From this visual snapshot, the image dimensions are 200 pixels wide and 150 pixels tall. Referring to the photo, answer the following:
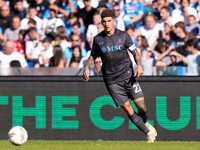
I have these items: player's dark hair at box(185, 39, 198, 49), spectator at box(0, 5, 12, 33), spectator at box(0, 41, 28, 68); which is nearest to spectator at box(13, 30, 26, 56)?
spectator at box(0, 5, 12, 33)

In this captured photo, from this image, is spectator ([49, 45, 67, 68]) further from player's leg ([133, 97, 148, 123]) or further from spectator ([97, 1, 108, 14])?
player's leg ([133, 97, 148, 123])

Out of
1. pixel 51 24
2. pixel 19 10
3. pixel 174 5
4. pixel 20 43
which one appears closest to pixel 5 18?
pixel 19 10

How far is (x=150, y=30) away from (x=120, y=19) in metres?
0.95

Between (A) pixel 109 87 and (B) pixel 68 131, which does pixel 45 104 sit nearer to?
(B) pixel 68 131

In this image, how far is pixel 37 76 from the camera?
10.2 meters

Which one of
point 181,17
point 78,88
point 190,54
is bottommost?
point 78,88

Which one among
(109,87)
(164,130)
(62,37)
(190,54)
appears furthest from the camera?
(62,37)

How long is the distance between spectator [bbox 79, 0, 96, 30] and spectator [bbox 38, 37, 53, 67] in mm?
1464

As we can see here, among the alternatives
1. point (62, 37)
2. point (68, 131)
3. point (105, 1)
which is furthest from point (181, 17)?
point (68, 131)

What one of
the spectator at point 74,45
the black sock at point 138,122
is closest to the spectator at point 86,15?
the spectator at point 74,45

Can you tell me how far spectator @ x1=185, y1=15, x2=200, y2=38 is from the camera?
12.5 metres

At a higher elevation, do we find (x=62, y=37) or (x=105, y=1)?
(x=105, y=1)

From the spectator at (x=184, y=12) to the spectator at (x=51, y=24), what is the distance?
3.30 meters

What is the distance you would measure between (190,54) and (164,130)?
2187mm
